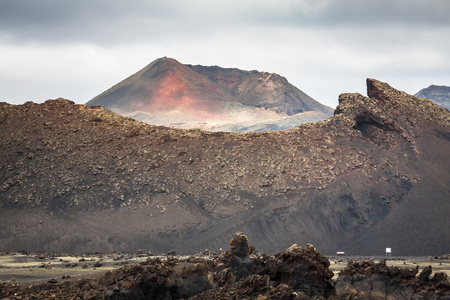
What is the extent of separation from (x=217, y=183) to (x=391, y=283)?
158 feet

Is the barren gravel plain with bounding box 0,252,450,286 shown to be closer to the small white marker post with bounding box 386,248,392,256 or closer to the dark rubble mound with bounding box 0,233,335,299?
the small white marker post with bounding box 386,248,392,256

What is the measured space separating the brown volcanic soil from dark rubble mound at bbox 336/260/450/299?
38225mm

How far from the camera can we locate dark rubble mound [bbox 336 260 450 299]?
76.2ft

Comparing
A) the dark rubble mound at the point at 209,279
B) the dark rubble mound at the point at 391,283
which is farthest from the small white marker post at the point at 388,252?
the dark rubble mound at the point at 391,283

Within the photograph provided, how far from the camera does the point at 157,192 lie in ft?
231

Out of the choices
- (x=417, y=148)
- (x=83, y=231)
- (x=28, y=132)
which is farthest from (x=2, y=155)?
(x=417, y=148)

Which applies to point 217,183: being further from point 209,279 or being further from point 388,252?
point 209,279

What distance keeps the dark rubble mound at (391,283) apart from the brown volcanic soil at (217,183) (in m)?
38.2

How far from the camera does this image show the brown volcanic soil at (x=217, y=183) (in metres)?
65.4

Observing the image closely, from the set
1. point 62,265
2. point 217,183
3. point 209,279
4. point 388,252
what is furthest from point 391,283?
point 217,183

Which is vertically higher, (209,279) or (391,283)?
(209,279)

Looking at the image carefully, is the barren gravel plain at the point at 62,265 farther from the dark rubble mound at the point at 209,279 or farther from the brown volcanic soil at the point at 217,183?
the dark rubble mound at the point at 209,279

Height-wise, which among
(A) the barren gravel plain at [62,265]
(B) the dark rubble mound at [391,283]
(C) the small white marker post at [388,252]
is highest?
(B) the dark rubble mound at [391,283]

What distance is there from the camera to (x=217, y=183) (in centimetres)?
7175
